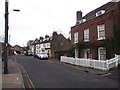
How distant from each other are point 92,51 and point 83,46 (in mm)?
2339

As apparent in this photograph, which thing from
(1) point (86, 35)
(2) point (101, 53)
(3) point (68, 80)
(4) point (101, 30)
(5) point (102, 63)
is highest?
(4) point (101, 30)

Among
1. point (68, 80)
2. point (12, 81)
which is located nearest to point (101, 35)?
point (68, 80)

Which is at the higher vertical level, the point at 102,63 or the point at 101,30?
the point at 101,30

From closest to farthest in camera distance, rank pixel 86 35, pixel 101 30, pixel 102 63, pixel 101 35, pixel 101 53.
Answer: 1. pixel 102 63
2. pixel 101 53
3. pixel 101 35
4. pixel 101 30
5. pixel 86 35

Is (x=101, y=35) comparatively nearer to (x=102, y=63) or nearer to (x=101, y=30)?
(x=101, y=30)

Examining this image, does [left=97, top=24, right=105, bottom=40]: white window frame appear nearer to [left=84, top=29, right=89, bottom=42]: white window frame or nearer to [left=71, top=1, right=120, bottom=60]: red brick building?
[left=71, top=1, right=120, bottom=60]: red brick building

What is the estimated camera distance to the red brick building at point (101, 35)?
3002cm

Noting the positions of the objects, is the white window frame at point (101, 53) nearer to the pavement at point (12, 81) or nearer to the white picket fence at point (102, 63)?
the white picket fence at point (102, 63)

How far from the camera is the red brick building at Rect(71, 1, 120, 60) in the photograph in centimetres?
3002

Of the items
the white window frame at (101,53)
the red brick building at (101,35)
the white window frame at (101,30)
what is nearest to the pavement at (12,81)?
the red brick building at (101,35)

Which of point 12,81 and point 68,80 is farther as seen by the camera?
point 68,80

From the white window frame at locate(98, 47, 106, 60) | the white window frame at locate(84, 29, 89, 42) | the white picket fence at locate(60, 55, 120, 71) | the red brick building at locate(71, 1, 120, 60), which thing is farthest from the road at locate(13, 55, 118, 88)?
the white window frame at locate(84, 29, 89, 42)

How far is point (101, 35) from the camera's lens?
36.9 meters

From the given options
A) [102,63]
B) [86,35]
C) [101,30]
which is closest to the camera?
[102,63]
